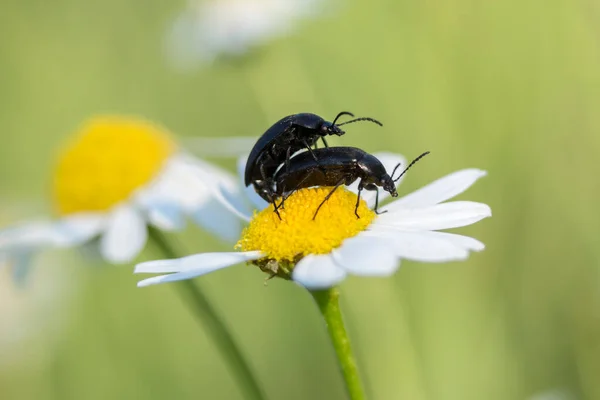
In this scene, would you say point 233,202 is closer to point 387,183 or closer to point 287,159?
point 287,159

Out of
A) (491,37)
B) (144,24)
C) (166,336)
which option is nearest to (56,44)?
(144,24)

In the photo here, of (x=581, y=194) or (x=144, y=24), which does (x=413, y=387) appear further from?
(x=144, y=24)

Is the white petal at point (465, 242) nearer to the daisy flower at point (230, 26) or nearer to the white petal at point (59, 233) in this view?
the white petal at point (59, 233)

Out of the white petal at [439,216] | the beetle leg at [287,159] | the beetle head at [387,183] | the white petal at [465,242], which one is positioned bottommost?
the white petal at [439,216]

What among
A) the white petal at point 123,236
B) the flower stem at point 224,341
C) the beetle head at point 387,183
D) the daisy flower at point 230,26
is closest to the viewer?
the flower stem at point 224,341

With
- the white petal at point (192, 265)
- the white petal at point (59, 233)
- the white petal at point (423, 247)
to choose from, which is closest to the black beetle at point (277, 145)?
the white petal at point (192, 265)
